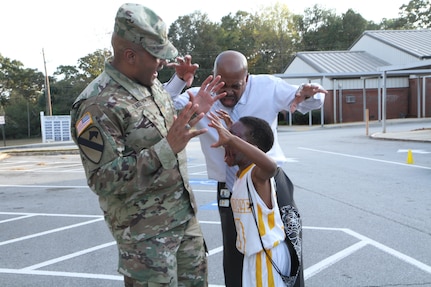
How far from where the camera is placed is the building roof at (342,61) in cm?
3353

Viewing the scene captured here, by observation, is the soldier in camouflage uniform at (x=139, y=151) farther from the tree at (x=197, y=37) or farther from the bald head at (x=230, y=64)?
the tree at (x=197, y=37)

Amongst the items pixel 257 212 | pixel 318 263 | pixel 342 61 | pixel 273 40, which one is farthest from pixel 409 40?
pixel 257 212

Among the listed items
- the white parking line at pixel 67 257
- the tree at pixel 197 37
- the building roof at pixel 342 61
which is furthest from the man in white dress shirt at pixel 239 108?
the tree at pixel 197 37

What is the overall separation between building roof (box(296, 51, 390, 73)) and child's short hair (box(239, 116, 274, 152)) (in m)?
31.4

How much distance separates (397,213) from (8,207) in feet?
21.5

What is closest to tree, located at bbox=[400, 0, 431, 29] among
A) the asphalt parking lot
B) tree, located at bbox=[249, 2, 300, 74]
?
tree, located at bbox=[249, 2, 300, 74]

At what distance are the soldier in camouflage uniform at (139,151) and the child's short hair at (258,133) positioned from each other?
15.7 inches

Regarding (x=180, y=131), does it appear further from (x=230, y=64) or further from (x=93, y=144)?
(x=230, y=64)

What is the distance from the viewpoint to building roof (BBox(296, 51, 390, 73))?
1320 inches

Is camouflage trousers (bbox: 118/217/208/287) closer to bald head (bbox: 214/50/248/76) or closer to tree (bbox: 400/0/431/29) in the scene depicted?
bald head (bbox: 214/50/248/76)

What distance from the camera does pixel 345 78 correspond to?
33000 mm

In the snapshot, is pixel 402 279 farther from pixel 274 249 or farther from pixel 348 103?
pixel 348 103

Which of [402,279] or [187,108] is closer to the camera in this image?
[187,108]

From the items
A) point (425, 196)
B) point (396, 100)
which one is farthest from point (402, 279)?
point (396, 100)
